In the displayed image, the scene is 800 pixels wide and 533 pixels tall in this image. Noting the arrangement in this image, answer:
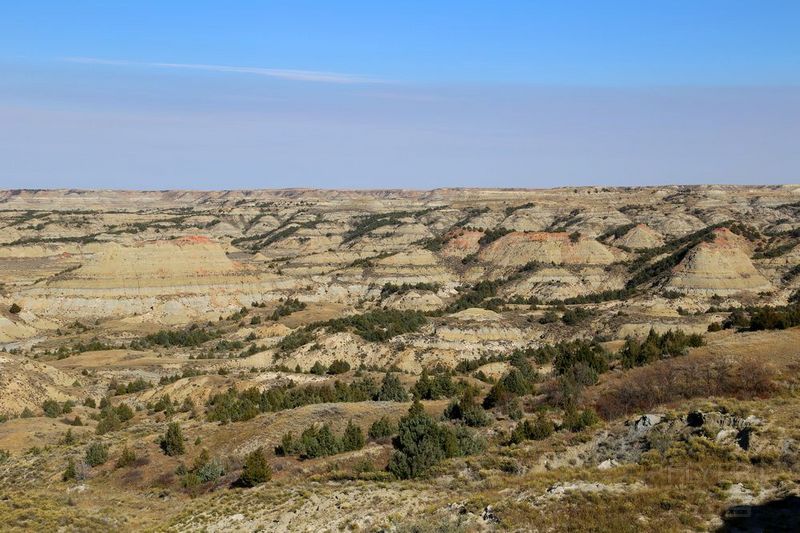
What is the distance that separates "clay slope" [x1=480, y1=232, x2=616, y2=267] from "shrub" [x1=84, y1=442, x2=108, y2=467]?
258ft

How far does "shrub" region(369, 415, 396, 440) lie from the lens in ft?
85.1

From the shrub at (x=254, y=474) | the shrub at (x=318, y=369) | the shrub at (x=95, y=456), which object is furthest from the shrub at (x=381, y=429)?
the shrub at (x=318, y=369)

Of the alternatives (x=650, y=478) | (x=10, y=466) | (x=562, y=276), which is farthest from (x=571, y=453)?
(x=562, y=276)

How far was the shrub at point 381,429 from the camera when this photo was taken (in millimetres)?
25938

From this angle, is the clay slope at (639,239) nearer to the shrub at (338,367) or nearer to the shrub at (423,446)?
the shrub at (338,367)

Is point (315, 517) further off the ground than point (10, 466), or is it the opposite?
point (315, 517)

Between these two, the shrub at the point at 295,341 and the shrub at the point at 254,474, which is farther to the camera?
the shrub at the point at 295,341

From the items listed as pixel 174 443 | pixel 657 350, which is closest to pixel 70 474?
pixel 174 443

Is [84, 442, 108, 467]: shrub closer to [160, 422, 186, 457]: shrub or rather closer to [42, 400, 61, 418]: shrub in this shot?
[160, 422, 186, 457]: shrub

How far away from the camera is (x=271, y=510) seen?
18719 millimetres

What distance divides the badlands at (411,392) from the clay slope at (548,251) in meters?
0.45

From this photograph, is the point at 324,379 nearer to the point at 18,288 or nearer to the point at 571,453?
the point at 571,453

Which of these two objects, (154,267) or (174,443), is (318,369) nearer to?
(174,443)

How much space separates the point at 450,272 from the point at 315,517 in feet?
288
